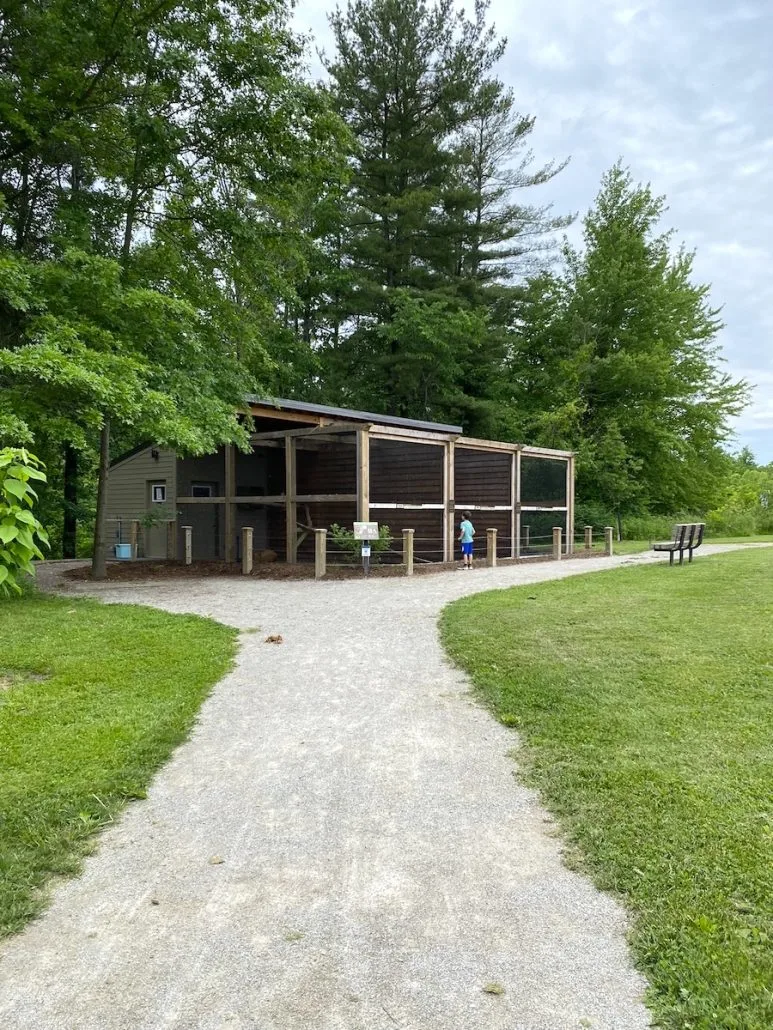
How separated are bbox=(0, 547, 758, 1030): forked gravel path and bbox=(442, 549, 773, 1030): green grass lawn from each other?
140 millimetres

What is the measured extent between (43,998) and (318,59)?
1164 inches

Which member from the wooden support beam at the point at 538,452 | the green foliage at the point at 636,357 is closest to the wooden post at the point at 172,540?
the wooden support beam at the point at 538,452

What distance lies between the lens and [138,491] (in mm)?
17281

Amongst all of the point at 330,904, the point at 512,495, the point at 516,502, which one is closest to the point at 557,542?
the point at 516,502

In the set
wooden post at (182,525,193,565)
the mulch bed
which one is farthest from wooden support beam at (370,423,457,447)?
wooden post at (182,525,193,565)

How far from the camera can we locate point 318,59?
82.5 ft

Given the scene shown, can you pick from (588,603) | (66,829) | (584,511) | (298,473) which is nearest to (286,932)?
(66,829)

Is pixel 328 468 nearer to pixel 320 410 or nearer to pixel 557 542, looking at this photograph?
pixel 320 410

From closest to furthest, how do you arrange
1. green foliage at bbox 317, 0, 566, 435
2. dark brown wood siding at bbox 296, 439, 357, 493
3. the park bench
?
1. the park bench
2. dark brown wood siding at bbox 296, 439, 357, 493
3. green foliage at bbox 317, 0, 566, 435

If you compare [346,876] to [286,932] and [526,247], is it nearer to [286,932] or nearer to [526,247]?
[286,932]

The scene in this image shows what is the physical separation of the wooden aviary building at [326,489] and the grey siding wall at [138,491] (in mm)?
30

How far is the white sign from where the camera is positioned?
11.8 meters

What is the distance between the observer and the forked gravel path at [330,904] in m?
1.78

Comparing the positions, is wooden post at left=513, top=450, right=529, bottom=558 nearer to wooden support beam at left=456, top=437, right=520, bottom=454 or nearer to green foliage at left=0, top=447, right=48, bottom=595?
wooden support beam at left=456, top=437, right=520, bottom=454
